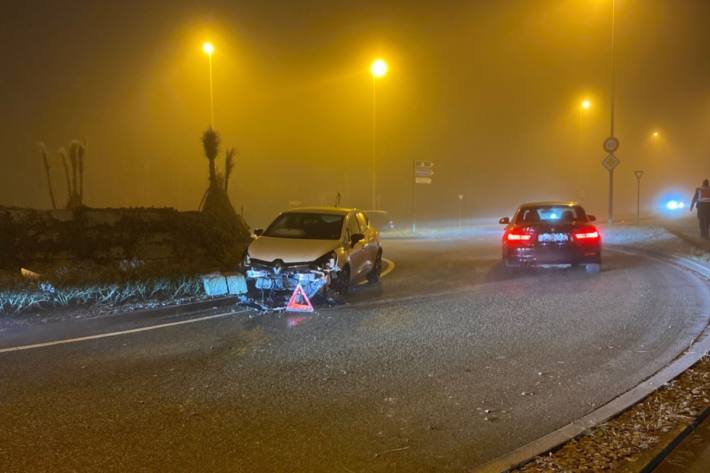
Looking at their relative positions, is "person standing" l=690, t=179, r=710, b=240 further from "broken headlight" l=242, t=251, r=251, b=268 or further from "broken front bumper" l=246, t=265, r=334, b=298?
"broken headlight" l=242, t=251, r=251, b=268

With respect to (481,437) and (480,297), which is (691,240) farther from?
(481,437)

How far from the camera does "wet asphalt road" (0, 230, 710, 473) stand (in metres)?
4.11

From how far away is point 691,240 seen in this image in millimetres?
18031

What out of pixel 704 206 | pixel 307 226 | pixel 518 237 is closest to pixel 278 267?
pixel 307 226


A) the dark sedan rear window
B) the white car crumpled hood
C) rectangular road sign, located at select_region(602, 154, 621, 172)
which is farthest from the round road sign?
the white car crumpled hood

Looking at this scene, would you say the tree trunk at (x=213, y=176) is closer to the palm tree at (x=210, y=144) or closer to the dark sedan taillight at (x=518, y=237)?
the palm tree at (x=210, y=144)

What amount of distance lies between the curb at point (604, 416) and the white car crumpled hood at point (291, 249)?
519cm

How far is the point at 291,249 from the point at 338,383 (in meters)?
4.11

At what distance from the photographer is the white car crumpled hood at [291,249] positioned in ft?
30.2

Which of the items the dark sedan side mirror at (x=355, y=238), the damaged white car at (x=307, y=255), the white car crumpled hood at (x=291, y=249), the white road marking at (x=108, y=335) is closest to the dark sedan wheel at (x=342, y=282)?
the damaged white car at (x=307, y=255)

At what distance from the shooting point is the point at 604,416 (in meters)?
4.54

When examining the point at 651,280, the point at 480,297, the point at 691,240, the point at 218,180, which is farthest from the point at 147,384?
the point at 691,240

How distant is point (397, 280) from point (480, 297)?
2.50 metres

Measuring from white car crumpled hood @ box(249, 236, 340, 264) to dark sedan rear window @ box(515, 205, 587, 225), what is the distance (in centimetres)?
530
